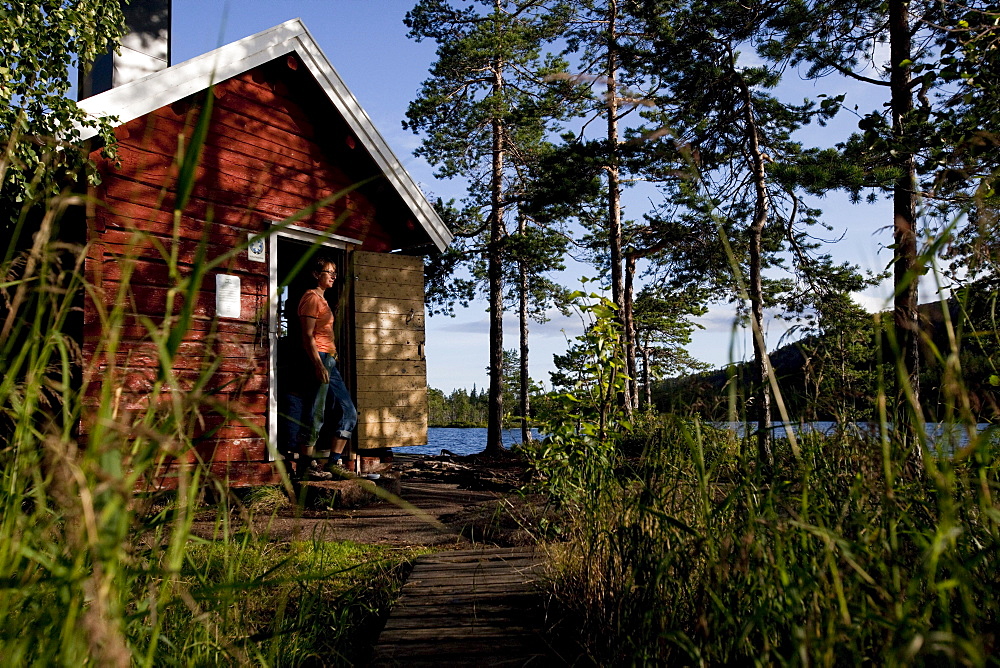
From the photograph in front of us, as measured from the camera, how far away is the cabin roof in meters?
6.05

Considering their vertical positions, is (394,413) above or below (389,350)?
below

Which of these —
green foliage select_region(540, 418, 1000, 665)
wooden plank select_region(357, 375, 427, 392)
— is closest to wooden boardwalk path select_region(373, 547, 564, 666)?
green foliage select_region(540, 418, 1000, 665)

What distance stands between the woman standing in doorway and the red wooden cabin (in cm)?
29

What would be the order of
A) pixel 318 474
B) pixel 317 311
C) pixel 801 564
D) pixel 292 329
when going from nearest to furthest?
pixel 801 564
pixel 317 311
pixel 318 474
pixel 292 329

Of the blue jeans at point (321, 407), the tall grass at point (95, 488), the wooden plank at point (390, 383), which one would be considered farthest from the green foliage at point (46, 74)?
the tall grass at point (95, 488)

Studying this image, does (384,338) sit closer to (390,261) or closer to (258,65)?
(390,261)

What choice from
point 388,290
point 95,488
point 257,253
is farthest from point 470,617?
point 388,290

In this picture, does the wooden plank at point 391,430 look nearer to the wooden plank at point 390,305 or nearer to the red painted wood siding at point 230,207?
the red painted wood siding at point 230,207

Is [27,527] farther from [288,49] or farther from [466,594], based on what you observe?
[288,49]

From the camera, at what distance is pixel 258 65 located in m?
7.32

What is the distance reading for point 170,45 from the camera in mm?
9891

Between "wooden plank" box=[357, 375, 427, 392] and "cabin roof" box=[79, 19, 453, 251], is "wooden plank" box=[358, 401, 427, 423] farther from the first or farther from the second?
"cabin roof" box=[79, 19, 453, 251]

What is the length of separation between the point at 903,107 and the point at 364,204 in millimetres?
5889

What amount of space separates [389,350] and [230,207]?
2417 millimetres
